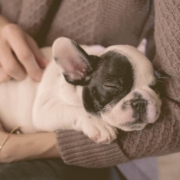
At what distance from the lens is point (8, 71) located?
91 centimetres

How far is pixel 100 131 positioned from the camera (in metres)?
0.76

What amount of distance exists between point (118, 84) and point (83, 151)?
0.21 metres

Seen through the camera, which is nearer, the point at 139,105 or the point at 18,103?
the point at 139,105

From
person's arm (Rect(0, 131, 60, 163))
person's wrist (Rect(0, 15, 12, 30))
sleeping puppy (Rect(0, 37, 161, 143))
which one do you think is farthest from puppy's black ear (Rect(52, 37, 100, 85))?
person's wrist (Rect(0, 15, 12, 30))

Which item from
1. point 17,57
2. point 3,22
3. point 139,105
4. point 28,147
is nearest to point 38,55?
point 17,57

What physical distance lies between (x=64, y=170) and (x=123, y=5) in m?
0.51

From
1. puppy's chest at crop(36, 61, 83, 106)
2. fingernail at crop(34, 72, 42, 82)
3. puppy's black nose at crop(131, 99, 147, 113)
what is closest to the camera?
puppy's black nose at crop(131, 99, 147, 113)

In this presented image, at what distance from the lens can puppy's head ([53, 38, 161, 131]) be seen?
2.35ft

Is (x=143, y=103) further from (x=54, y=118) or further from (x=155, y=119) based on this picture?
(x=54, y=118)

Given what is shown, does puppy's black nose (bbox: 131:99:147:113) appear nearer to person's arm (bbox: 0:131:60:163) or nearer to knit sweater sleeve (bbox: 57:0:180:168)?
knit sweater sleeve (bbox: 57:0:180:168)

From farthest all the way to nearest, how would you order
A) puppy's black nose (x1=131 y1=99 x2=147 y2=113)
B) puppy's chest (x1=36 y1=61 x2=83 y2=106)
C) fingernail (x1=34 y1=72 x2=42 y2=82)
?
fingernail (x1=34 y1=72 x2=42 y2=82), puppy's chest (x1=36 y1=61 x2=83 y2=106), puppy's black nose (x1=131 y1=99 x2=147 y2=113)

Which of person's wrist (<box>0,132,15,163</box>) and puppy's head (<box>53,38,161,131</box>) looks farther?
person's wrist (<box>0,132,15,163</box>)

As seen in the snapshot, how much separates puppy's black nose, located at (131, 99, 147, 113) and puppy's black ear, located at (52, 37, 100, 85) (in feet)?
0.44

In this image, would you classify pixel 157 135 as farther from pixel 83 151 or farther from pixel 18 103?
pixel 18 103
